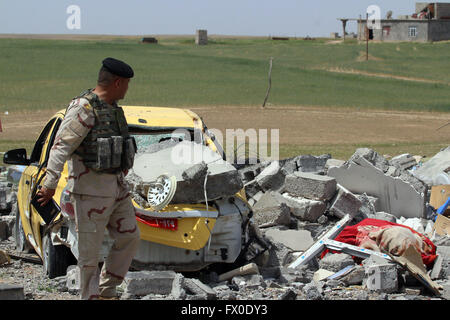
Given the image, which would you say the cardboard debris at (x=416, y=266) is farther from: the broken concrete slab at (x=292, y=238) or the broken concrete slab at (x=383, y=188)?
the broken concrete slab at (x=383, y=188)

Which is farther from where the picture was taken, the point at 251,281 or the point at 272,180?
the point at 272,180

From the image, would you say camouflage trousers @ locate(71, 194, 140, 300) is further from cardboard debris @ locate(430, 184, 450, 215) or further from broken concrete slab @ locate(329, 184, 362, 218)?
cardboard debris @ locate(430, 184, 450, 215)

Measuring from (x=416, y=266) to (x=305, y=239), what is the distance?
1.47m

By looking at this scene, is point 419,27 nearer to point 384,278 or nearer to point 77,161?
point 384,278

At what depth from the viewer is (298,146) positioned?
19.0 meters

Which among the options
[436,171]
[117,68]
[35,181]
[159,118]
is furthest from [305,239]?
[436,171]

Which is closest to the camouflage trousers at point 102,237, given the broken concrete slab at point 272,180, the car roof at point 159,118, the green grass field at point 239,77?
the car roof at point 159,118

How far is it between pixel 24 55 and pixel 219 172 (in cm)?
5064

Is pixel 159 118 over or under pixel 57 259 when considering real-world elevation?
over

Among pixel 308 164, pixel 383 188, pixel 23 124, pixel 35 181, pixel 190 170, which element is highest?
pixel 190 170

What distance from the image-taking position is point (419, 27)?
260 ft
